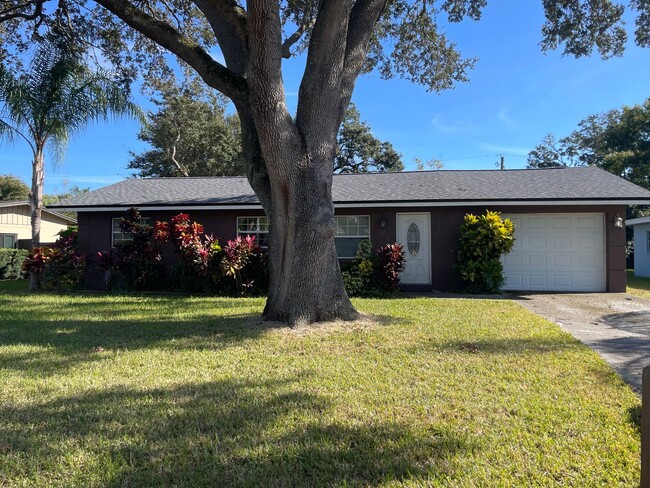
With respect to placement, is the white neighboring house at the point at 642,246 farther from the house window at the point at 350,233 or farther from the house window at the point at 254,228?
the house window at the point at 254,228

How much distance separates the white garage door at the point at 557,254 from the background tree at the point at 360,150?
1966 cm

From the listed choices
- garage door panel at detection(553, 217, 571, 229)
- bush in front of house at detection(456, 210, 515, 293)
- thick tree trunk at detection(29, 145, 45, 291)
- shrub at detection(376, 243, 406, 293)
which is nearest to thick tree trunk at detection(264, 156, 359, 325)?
shrub at detection(376, 243, 406, 293)

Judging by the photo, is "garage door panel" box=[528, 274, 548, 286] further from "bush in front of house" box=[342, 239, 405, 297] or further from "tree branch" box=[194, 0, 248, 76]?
"tree branch" box=[194, 0, 248, 76]

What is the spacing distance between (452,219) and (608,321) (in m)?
5.21

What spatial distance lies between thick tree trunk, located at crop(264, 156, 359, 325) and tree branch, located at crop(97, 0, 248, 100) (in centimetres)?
176

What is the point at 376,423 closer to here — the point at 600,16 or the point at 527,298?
the point at 527,298

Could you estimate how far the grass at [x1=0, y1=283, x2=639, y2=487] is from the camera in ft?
9.04

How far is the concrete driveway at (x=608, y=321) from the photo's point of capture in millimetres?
5332

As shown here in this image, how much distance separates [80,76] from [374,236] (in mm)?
9768

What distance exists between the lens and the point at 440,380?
14.6 feet

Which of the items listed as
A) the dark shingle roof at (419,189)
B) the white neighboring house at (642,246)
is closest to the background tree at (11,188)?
the dark shingle roof at (419,189)

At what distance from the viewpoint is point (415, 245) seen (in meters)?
13.0

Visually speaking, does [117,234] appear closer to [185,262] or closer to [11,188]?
[185,262]

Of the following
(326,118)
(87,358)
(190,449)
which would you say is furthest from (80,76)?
(190,449)
